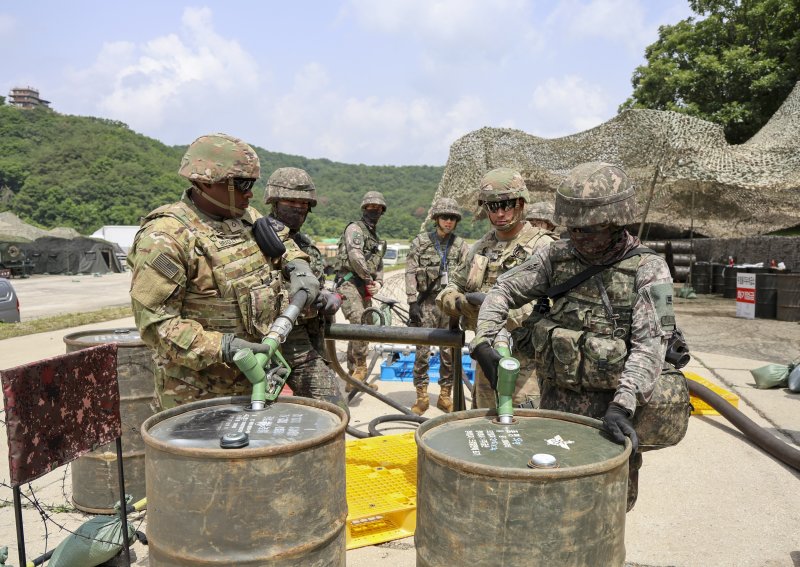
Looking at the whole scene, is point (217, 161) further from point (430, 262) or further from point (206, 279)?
point (430, 262)

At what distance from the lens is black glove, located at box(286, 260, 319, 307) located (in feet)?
9.98

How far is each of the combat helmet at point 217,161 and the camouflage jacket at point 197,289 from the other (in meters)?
0.17

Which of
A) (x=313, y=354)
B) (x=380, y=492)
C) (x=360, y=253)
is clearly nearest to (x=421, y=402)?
(x=360, y=253)

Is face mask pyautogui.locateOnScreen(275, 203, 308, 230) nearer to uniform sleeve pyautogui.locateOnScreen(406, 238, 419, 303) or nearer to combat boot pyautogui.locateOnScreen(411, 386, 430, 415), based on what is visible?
uniform sleeve pyautogui.locateOnScreen(406, 238, 419, 303)

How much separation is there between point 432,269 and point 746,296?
8.04 meters

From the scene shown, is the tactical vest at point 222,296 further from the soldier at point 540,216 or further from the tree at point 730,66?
the tree at point 730,66

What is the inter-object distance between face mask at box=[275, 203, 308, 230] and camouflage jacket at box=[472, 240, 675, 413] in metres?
2.31

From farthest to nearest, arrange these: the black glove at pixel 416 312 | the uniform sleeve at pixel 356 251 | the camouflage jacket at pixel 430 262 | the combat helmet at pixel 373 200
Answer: the combat helmet at pixel 373 200 < the uniform sleeve at pixel 356 251 < the black glove at pixel 416 312 < the camouflage jacket at pixel 430 262

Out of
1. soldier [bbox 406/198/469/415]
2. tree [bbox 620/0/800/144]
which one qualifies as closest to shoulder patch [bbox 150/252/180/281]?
soldier [bbox 406/198/469/415]

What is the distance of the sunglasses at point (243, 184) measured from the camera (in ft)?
9.34

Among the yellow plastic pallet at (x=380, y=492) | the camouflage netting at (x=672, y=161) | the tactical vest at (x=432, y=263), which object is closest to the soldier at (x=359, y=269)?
the tactical vest at (x=432, y=263)

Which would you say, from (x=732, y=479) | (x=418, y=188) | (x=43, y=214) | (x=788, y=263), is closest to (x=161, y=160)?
(x=43, y=214)

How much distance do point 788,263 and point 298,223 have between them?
535 inches

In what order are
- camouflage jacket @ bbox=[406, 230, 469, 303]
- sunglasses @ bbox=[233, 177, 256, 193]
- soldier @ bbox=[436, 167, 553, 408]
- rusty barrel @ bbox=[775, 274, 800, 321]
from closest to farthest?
sunglasses @ bbox=[233, 177, 256, 193], soldier @ bbox=[436, 167, 553, 408], camouflage jacket @ bbox=[406, 230, 469, 303], rusty barrel @ bbox=[775, 274, 800, 321]
